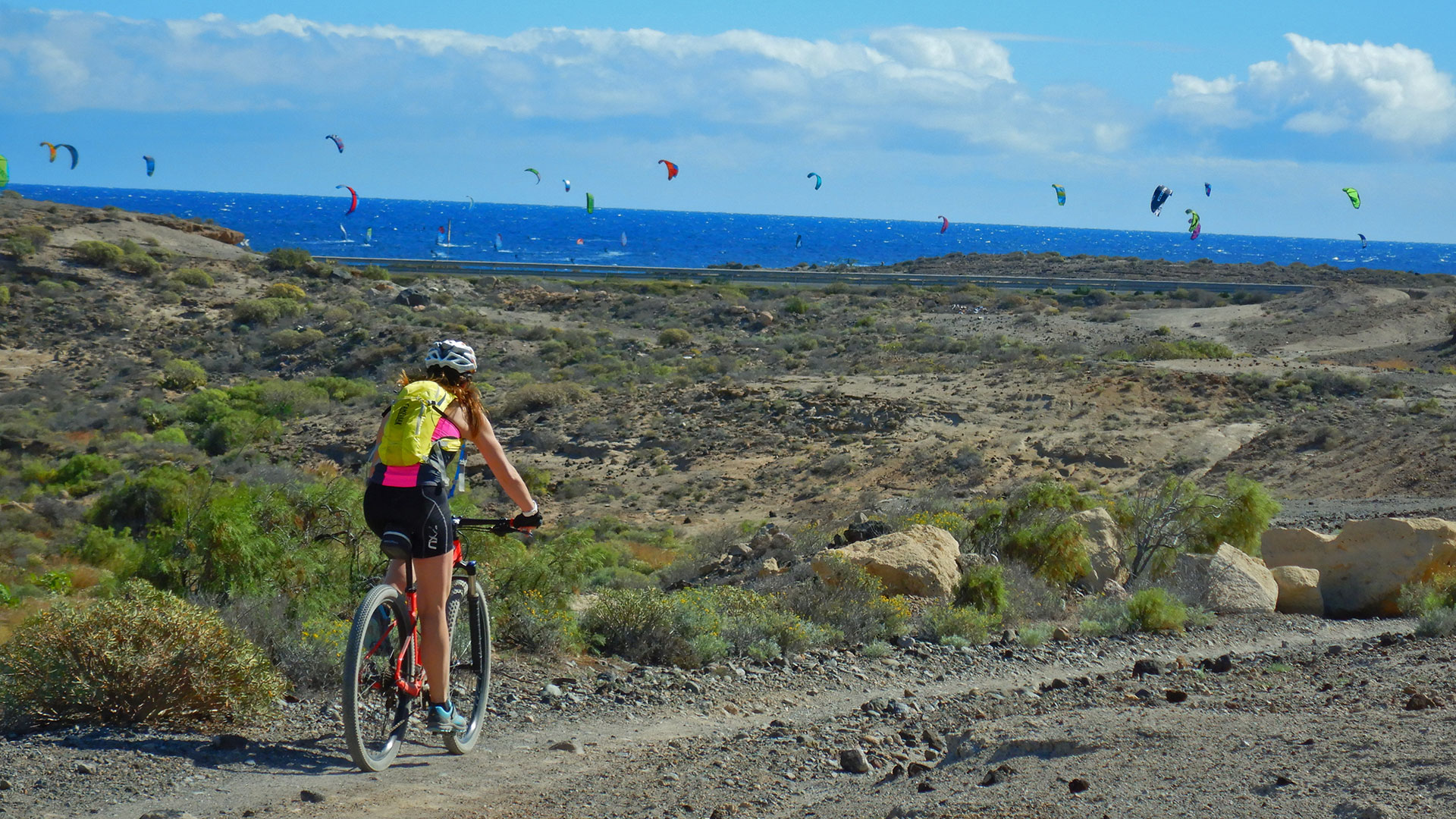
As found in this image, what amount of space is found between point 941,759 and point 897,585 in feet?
14.2

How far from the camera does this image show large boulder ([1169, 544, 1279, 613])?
925cm

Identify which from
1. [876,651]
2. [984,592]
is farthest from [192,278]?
[876,651]

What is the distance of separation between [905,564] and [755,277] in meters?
52.2

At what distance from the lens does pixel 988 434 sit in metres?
23.5

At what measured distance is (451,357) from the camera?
4.40 metres

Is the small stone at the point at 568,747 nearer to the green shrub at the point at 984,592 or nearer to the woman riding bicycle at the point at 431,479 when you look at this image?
the woman riding bicycle at the point at 431,479

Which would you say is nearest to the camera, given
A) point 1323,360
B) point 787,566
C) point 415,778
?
point 415,778

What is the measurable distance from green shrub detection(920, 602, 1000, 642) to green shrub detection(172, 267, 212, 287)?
40.0m

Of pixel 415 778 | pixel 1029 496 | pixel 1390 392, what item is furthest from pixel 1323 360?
pixel 415 778

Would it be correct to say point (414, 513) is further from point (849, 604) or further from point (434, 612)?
point (849, 604)

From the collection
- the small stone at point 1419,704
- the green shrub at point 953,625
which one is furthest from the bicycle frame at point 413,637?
the green shrub at point 953,625

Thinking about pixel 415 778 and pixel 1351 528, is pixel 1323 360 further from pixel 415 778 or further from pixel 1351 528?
pixel 415 778

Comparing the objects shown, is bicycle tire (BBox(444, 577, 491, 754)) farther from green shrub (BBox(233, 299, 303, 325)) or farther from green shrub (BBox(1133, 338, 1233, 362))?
green shrub (BBox(233, 299, 303, 325))

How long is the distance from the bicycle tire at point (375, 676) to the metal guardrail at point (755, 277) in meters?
51.0
